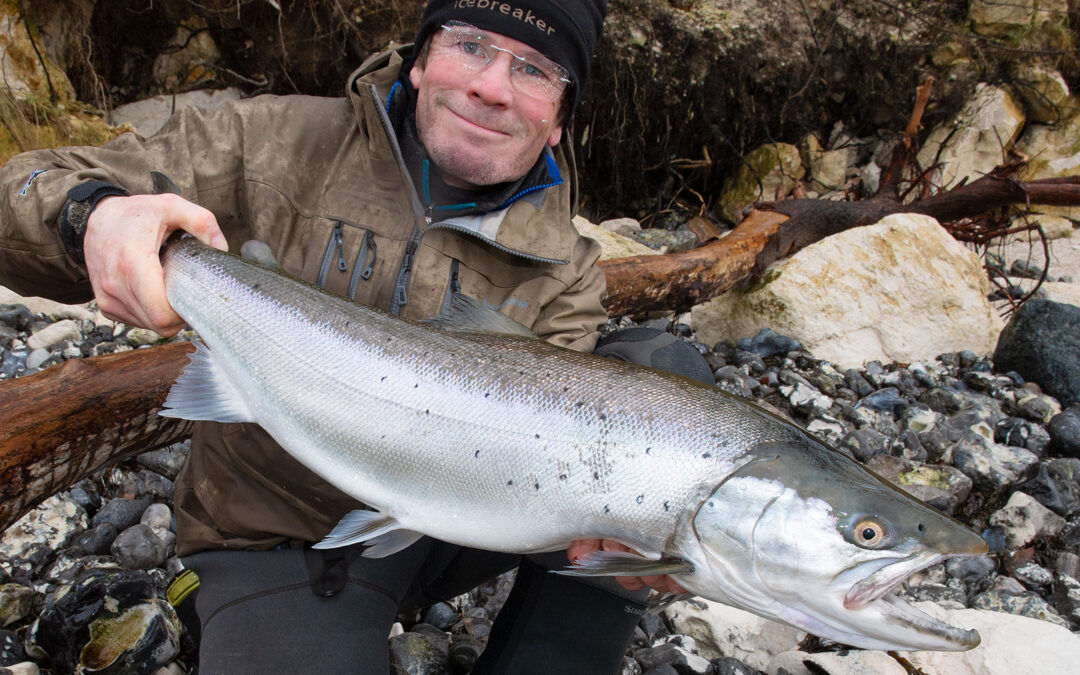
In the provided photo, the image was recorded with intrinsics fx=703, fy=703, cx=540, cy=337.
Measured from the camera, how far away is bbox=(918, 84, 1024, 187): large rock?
10086 millimetres

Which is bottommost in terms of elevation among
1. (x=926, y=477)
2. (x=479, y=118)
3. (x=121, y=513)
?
(x=121, y=513)

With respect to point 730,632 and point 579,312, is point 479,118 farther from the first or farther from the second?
point 730,632

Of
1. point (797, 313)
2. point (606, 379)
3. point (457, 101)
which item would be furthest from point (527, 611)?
point (797, 313)

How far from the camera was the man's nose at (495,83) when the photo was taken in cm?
291

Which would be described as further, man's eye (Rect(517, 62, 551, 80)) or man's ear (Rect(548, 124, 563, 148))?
man's ear (Rect(548, 124, 563, 148))

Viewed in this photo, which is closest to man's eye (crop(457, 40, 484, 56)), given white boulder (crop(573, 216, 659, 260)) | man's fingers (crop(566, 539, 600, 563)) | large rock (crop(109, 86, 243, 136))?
man's fingers (crop(566, 539, 600, 563))

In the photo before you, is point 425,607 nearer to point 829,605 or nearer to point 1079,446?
point 829,605

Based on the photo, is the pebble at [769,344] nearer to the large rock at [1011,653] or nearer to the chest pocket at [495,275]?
the large rock at [1011,653]

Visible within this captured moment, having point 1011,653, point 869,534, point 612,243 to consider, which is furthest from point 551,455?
point 612,243

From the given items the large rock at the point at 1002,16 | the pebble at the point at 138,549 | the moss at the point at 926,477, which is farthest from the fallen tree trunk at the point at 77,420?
the large rock at the point at 1002,16

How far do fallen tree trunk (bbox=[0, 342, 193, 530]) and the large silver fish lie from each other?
600 mm

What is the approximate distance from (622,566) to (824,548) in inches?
21.6

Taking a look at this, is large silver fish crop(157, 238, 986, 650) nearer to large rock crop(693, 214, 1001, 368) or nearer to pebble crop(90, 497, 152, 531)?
pebble crop(90, 497, 152, 531)

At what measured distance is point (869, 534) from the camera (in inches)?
73.9
